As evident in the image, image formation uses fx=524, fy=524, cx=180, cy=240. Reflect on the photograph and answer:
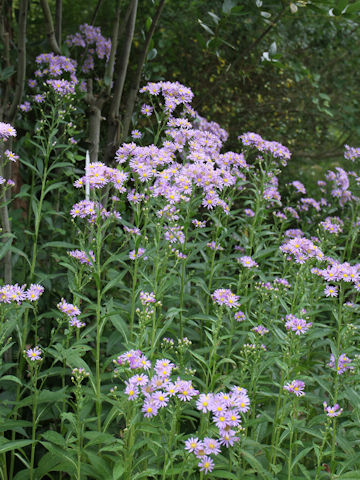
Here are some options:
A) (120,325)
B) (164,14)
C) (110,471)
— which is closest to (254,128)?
(164,14)

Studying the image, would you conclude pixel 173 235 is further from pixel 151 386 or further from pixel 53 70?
pixel 53 70

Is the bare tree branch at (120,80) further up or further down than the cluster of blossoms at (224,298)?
further up

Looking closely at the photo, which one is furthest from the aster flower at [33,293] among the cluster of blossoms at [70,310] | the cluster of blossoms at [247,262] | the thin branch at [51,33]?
the thin branch at [51,33]

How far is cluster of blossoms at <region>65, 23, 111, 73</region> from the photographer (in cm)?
429

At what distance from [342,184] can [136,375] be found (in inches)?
124

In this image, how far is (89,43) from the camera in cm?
434

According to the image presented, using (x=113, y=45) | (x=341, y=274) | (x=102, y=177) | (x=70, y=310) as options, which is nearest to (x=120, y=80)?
(x=113, y=45)

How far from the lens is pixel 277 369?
3008 millimetres

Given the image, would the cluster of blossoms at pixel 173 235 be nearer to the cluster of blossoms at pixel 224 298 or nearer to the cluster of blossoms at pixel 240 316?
the cluster of blossoms at pixel 224 298

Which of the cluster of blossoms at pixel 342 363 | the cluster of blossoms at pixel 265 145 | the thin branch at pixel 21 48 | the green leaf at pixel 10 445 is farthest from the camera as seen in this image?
the cluster of blossoms at pixel 265 145

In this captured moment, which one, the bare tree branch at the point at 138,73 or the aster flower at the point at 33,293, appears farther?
the bare tree branch at the point at 138,73

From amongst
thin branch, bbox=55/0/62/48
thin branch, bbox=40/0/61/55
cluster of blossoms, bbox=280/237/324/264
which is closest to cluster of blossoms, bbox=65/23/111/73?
thin branch, bbox=55/0/62/48

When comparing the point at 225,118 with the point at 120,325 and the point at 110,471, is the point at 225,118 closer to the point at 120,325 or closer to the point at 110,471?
the point at 120,325

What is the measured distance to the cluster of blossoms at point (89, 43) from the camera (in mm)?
4289
